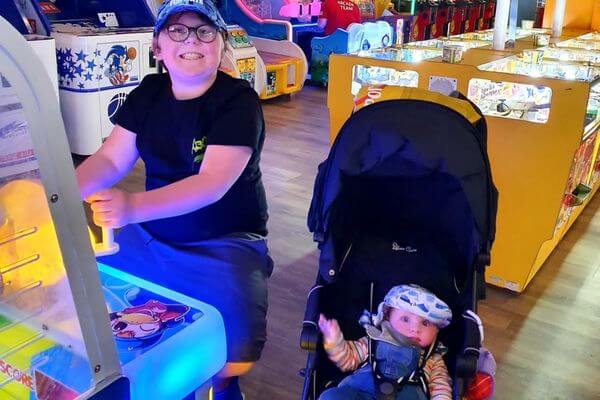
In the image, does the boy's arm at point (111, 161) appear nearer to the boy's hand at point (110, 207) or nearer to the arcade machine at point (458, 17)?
the boy's hand at point (110, 207)

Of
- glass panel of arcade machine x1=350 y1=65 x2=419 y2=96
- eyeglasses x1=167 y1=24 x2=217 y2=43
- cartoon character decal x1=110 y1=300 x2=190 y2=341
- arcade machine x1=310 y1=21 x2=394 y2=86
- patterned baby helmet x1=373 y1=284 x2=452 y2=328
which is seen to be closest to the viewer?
cartoon character decal x1=110 y1=300 x2=190 y2=341

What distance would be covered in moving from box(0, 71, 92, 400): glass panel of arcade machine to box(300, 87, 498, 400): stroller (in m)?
0.71

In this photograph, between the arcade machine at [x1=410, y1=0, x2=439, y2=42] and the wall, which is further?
the arcade machine at [x1=410, y1=0, x2=439, y2=42]

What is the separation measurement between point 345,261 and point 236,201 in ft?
1.27

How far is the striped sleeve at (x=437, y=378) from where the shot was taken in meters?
1.54

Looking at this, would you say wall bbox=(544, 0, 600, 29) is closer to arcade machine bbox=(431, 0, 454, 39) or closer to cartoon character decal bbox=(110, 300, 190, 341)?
arcade machine bbox=(431, 0, 454, 39)

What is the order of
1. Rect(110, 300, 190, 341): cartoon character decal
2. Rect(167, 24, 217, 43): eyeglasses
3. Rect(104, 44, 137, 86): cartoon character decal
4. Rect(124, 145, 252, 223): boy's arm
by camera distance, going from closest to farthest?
Rect(110, 300, 190, 341): cartoon character decal → Rect(124, 145, 252, 223): boy's arm → Rect(167, 24, 217, 43): eyeglasses → Rect(104, 44, 137, 86): cartoon character decal

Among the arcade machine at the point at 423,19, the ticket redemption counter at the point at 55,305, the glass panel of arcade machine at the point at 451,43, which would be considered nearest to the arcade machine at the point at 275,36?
the arcade machine at the point at 423,19

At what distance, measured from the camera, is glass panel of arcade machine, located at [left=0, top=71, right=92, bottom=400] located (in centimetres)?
85

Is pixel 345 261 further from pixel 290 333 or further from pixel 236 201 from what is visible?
pixel 290 333

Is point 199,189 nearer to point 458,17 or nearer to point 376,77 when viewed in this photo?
point 376,77

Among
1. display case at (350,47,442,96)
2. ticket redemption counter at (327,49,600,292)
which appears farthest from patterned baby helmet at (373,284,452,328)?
display case at (350,47,442,96)

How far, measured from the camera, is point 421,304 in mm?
1606

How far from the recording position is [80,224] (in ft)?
2.73
